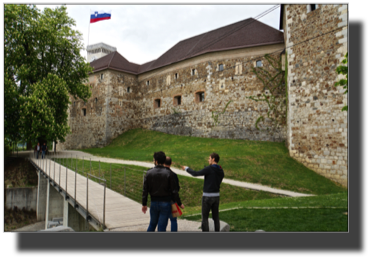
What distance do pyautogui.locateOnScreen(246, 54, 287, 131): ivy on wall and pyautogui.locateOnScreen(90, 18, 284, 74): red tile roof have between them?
2.07 m

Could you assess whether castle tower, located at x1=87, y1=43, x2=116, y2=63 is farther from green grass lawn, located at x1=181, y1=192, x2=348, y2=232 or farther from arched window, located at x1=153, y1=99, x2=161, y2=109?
green grass lawn, located at x1=181, y1=192, x2=348, y2=232

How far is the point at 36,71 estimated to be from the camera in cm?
1769

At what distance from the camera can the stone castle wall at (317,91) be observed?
13.2 metres

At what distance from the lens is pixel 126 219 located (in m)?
5.97

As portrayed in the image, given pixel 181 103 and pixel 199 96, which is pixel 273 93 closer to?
pixel 199 96

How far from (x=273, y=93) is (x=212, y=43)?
8341mm

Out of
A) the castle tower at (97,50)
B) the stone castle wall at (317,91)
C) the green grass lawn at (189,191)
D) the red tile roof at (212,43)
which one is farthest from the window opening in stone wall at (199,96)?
the castle tower at (97,50)

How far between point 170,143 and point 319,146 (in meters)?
12.3

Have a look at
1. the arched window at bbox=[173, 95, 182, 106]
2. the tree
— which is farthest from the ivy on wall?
the tree

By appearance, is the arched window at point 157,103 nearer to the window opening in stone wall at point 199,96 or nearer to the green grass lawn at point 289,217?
the window opening in stone wall at point 199,96

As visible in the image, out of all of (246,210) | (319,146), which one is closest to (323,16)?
(319,146)

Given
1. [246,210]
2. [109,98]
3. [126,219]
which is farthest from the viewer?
[109,98]

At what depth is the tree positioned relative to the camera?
53.2ft
